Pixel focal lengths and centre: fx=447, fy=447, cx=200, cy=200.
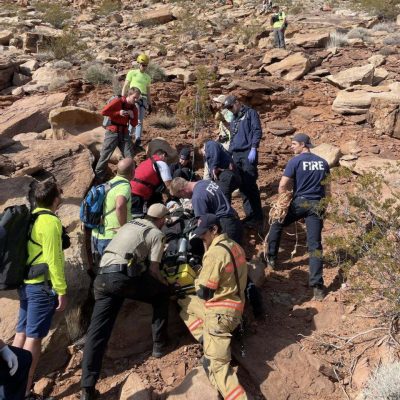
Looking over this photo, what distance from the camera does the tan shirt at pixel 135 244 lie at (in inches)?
160

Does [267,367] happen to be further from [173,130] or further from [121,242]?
[173,130]

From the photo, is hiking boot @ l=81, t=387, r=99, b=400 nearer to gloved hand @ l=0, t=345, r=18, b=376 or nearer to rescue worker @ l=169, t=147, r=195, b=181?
gloved hand @ l=0, t=345, r=18, b=376

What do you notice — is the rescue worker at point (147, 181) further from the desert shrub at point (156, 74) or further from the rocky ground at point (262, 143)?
the desert shrub at point (156, 74)

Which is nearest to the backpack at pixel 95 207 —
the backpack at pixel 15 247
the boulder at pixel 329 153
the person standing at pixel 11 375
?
the backpack at pixel 15 247

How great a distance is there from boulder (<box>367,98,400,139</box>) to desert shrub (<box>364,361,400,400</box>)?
5.99 meters

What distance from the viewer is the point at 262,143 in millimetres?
9508

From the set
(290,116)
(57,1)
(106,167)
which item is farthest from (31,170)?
(57,1)

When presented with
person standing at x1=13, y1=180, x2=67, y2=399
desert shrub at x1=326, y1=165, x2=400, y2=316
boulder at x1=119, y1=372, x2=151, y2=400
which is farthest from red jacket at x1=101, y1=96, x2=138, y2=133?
boulder at x1=119, y1=372, x2=151, y2=400

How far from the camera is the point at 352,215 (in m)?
5.01

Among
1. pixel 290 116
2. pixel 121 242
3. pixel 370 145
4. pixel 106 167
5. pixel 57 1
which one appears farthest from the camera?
pixel 57 1

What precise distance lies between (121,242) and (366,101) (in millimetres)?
7428

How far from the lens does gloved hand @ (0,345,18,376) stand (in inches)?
110

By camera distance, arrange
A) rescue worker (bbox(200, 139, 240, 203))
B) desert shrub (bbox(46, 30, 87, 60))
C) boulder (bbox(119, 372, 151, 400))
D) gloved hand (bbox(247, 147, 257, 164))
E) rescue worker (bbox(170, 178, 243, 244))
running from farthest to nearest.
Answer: desert shrub (bbox(46, 30, 87, 60)) → gloved hand (bbox(247, 147, 257, 164)) → rescue worker (bbox(200, 139, 240, 203)) → rescue worker (bbox(170, 178, 243, 244)) → boulder (bbox(119, 372, 151, 400))

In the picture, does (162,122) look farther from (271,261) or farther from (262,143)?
(271,261)
